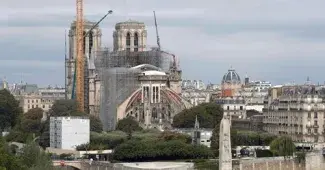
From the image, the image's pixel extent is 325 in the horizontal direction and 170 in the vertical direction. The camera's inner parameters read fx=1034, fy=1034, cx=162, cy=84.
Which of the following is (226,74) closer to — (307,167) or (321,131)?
(321,131)

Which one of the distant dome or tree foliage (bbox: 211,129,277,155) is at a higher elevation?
the distant dome

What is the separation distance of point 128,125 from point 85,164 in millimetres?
22980

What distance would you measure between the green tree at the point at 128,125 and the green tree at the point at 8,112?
12.8 metres

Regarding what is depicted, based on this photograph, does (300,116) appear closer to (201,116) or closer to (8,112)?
(201,116)

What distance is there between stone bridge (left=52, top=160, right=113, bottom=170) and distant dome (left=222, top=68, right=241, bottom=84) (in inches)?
2196

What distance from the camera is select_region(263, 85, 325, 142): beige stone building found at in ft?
240

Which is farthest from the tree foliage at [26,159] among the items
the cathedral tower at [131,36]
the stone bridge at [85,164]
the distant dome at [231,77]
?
the distant dome at [231,77]

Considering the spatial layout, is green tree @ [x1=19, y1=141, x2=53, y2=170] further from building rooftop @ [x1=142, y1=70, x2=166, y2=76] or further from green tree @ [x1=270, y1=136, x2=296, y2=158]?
building rooftop @ [x1=142, y1=70, x2=166, y2=76]

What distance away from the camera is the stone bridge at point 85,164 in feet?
186

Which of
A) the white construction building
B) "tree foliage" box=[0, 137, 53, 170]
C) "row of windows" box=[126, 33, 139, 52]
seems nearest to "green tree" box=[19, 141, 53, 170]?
"tree foliage" box=[0, 137, 53, 170]

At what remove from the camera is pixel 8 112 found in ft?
311

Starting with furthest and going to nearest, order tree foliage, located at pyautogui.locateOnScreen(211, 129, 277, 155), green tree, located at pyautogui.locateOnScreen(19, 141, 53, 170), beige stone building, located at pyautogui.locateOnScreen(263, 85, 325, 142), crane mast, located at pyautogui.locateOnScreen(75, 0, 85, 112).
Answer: crane mast, located at pyautogui.locateOnScreen(75, 0, 85, 112)
beige stone building, located at pyautogui.locateOnScreen(263, 85, 325, 142)
tree foliage, located at pyautogui.locateOnScreen(211, 129, 277, 155)
green tree, located at pyautogui.locateOnScreen(19, 141, 53, 170)

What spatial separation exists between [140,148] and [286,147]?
9073 mm

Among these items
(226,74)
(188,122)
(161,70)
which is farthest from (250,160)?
(226,74)
